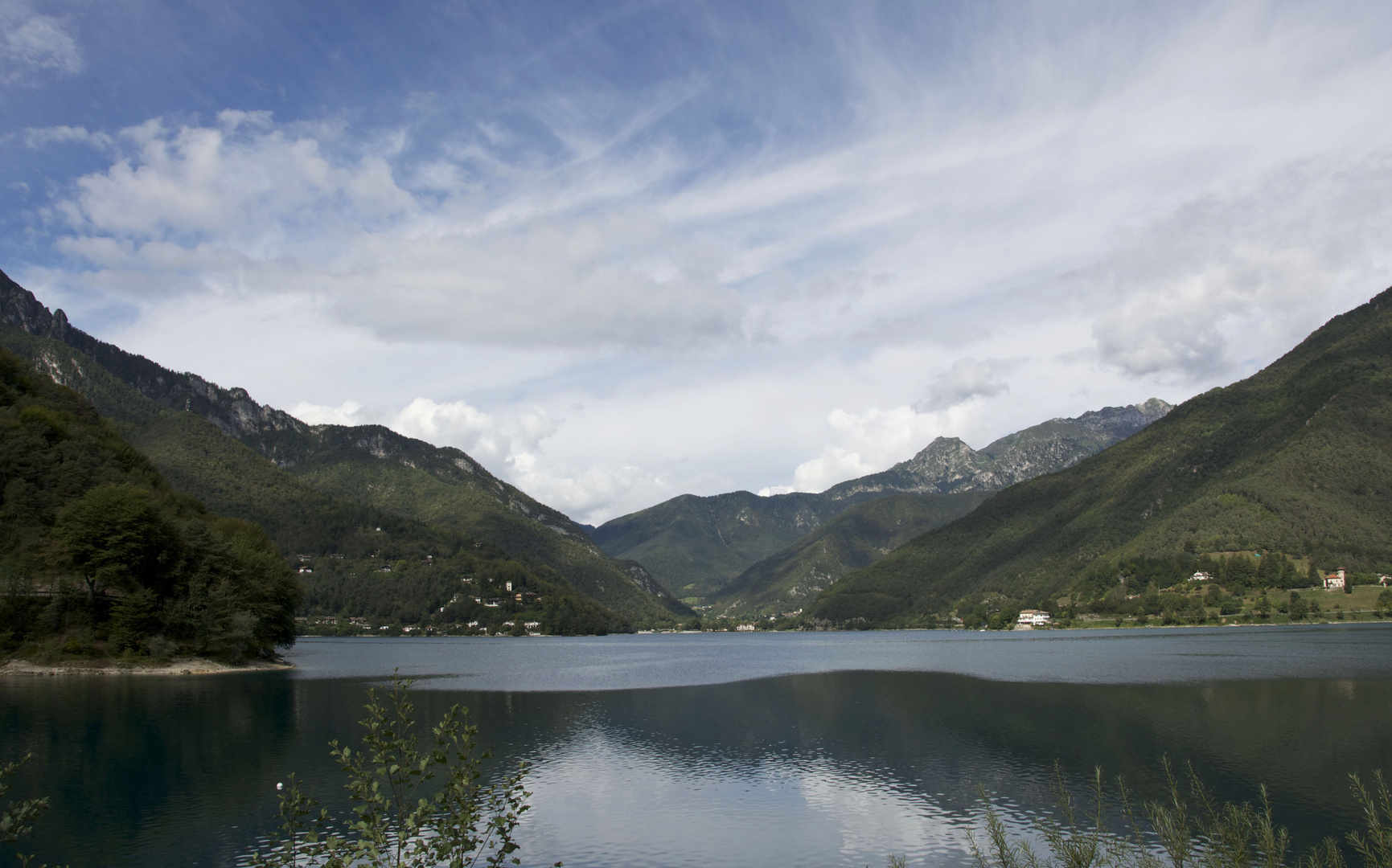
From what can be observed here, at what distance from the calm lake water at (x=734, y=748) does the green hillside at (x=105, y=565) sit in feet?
24.5

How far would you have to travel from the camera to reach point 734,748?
4203cm

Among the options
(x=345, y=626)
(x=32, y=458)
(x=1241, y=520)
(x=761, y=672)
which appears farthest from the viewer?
(x=345, y=626)

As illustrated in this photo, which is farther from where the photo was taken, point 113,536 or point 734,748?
point 113,536

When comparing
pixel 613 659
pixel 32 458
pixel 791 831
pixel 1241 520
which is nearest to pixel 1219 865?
pixel 791 831

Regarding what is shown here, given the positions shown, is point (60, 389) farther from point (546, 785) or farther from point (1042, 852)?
point (1042, 852)

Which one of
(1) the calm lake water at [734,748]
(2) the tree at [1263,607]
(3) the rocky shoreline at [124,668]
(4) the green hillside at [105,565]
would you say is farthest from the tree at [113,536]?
(2) the tree at [1263,607]

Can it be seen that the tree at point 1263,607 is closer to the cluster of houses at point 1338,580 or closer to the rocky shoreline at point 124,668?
the cluster of houses at point 1338,580

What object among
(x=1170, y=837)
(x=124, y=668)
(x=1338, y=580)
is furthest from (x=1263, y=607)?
(x=124, y=668)

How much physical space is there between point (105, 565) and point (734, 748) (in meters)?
58.3

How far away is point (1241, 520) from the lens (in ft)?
591

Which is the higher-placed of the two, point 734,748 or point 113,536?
point 113,536

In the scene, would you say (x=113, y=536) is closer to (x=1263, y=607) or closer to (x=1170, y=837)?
(x=1170, y=837)

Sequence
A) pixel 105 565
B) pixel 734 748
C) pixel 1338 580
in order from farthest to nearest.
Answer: pixel 1338 580 < pixel 105 565 < pixel 734 748

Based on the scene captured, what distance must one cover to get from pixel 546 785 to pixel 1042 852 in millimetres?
18905
